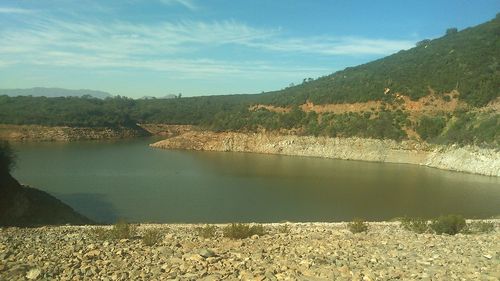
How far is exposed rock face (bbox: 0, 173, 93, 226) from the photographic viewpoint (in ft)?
63.4

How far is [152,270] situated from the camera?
7391 millimetres

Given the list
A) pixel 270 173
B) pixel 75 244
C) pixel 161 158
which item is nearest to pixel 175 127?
pixel 161 158

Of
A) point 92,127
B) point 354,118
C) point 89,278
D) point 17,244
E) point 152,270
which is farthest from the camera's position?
point 92,127

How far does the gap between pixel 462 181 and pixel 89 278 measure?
3612 centimetres

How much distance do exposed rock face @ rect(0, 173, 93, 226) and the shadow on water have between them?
168 centimetres

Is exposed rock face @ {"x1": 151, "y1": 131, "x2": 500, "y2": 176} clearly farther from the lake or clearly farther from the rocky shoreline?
the rocky shoreline

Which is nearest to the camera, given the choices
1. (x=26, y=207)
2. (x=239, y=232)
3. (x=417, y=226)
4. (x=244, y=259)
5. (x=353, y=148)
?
(x=244, y=259)

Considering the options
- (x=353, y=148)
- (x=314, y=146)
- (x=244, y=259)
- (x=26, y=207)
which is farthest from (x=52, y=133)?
(x=244, y=259)

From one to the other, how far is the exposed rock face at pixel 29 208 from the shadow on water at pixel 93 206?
168 cm

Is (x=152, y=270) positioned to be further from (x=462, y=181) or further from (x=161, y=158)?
(x=161, y=158)

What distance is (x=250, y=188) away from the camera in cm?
3234

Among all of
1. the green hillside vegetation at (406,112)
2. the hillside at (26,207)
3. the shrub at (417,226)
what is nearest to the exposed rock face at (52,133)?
the green hillside vegetation at (406,112)

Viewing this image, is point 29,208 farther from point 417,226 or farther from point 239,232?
point 417,226

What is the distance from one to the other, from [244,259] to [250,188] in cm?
2420
